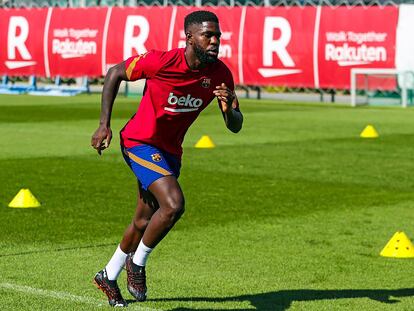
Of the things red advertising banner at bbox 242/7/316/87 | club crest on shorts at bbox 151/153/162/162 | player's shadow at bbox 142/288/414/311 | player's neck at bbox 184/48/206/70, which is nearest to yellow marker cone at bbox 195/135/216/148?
player's shadow at bbox 142/288/414/311

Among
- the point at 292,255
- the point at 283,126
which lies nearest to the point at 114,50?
the point at 283,126

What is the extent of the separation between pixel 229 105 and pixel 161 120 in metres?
0.53

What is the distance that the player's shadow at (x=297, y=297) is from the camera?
27.4 feet

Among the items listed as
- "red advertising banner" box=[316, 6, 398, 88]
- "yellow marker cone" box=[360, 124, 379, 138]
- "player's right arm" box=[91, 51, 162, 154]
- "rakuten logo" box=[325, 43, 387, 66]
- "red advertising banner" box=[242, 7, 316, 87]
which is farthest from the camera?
"red advertising banner" box=[242, 7, 316, 87]

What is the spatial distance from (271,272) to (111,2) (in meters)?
38.5

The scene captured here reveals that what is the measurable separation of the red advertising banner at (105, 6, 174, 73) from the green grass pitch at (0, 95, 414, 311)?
13.9m

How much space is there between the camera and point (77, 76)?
3859cm

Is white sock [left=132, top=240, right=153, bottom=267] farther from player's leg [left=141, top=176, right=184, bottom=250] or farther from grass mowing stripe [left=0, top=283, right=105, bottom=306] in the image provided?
grass mowing stripe [left=0, top=283, right=105, bottom=306]

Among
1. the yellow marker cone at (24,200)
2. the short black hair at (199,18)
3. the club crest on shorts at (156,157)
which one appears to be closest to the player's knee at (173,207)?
the club crest on shorts at (156,157)

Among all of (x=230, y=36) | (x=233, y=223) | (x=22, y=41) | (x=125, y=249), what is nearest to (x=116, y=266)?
(x=125, y=249)

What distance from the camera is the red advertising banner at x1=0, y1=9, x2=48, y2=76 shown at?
129 feet

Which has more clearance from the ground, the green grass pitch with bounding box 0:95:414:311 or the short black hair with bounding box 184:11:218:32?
the short black hair with bounding box 184:11:218:32

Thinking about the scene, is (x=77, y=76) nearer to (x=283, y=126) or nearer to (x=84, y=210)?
(x=283, y=126)

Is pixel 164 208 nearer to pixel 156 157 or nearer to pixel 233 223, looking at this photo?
pixel 156 157
